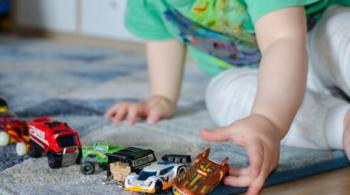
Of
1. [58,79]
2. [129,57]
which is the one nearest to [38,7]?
[129,57]

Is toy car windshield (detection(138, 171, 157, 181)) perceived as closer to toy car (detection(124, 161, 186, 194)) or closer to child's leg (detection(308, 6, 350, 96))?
toy car (detection(124, 161, 186, 194))

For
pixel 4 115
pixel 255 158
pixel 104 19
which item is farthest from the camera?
pixel 104 19

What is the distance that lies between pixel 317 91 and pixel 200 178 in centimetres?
36

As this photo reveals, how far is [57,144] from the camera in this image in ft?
1.94

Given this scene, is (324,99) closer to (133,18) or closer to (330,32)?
(330,32)

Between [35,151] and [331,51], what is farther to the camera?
[331,51]

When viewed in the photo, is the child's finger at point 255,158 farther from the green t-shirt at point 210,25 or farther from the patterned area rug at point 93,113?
the green t-shirt at point 210,25

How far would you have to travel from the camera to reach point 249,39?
83 centimetres

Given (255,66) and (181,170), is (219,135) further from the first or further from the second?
(255,66)

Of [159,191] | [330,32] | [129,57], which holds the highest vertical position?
[330,32]

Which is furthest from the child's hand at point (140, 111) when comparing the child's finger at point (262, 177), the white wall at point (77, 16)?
the white wall at point (77, 16)

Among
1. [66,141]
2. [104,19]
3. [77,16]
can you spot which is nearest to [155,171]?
[66,141]

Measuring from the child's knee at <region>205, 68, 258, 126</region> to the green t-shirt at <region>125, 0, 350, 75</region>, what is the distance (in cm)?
4

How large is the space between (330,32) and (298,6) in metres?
0.14
